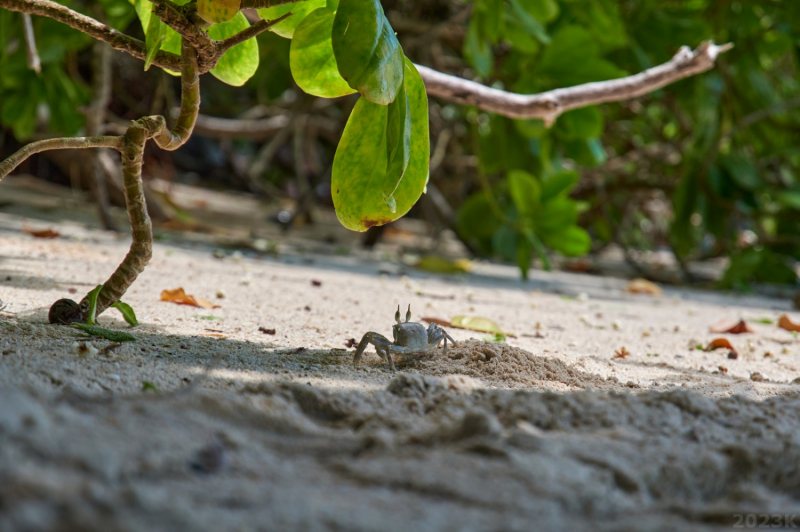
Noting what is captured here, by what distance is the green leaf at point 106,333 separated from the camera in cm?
128

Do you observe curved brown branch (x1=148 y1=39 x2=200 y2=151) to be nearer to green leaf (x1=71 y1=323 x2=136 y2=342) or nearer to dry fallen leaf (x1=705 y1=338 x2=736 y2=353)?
green leaf (x1=71 y1=323 x2=136 y2=342)

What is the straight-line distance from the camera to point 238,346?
1396 millimetres

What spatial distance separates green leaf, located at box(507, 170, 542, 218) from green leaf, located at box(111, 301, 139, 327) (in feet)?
6.40

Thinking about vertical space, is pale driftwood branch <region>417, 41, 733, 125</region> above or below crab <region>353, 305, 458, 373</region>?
above

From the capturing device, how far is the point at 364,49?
1.01 metres

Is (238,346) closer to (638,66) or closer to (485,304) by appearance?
(485,304)

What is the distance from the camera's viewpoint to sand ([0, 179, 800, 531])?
669 millimetres

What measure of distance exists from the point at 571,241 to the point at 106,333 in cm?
225

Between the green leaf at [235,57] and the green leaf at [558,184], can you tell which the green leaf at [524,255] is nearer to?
the green leaf at [558,184]

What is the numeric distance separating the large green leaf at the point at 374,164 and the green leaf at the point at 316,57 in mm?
70

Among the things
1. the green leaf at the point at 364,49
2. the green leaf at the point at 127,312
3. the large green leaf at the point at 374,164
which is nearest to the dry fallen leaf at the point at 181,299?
the green leaf at the point at 127,312

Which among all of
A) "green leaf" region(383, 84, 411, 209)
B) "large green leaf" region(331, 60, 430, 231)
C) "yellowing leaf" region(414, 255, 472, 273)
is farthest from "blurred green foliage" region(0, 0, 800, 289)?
"green leaf" region(383, 84, 411, 209)

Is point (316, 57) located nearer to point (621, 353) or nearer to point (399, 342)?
point (399, 342)

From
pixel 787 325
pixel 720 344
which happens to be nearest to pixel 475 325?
pixel 720 344
